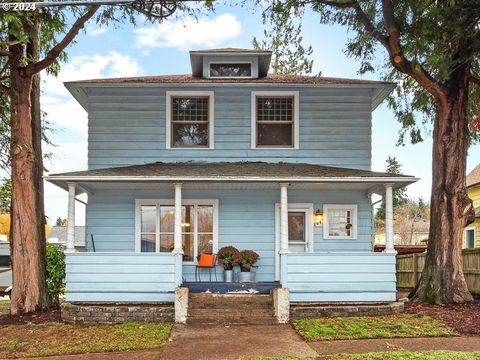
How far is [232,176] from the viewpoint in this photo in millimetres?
11086

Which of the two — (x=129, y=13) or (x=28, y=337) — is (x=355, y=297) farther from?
(x=129, y=13)

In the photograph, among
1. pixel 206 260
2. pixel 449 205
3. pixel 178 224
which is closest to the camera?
pixel 178 224

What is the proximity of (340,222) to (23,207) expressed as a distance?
7.59m

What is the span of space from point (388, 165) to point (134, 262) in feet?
146

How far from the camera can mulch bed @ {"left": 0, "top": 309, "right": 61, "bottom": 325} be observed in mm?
10711

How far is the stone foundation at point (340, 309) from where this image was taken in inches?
418

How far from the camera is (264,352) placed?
8.01m

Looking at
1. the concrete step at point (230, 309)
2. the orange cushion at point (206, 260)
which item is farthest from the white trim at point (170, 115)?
the concrete step at point (230, 309)

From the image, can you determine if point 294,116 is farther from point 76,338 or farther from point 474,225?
point 474,225

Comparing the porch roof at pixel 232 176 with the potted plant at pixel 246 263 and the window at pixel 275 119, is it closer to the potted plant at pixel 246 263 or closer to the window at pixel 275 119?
the window at pixel 275 119

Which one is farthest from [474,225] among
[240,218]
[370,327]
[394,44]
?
[370,327]

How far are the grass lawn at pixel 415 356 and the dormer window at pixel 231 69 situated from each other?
28.2 feet

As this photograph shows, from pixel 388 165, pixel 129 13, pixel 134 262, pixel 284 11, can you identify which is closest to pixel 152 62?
pixel 129 13

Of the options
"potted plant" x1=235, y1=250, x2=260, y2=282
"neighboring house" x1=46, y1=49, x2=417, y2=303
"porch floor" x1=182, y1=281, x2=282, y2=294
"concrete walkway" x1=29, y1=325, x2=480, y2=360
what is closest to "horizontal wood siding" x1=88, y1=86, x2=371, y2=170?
"neighboring house" x1=46, y1=49, x2=417, y2=303
